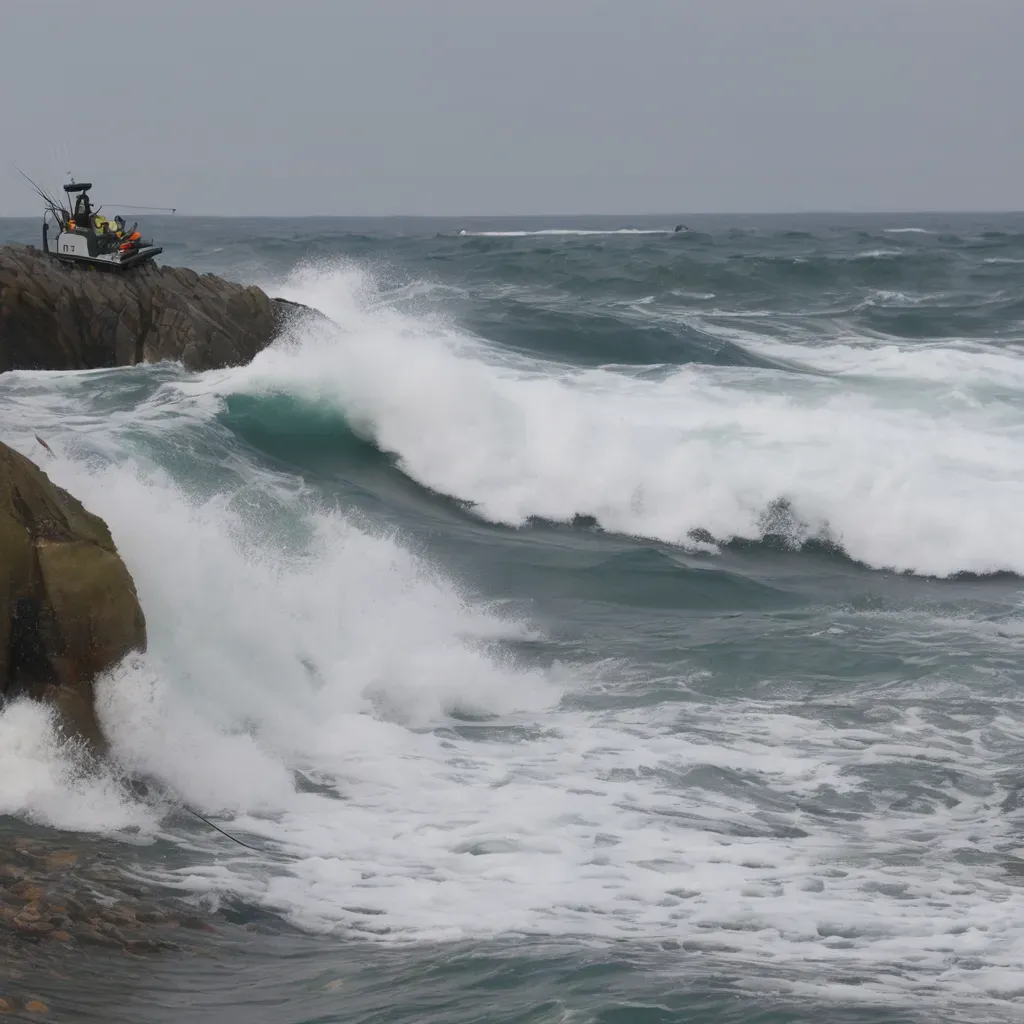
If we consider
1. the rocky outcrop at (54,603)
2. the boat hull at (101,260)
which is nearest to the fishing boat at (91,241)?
the boat hull at (101,260)

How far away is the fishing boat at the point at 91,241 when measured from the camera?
55.1 ft

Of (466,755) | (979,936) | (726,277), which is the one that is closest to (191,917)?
(466,755)

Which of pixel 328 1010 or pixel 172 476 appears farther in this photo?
pixel 172 476

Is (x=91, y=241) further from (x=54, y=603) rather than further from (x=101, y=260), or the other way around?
(x=54, y=603)

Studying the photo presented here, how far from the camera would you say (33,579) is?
721 centimetres

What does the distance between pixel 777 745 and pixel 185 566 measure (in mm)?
4095

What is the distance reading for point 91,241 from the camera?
16.8m

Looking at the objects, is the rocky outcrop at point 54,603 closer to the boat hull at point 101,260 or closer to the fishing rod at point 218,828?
the fishing rod at point 218,828

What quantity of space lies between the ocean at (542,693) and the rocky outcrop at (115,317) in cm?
43

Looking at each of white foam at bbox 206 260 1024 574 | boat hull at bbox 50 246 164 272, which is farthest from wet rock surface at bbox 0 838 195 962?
boat hull at bbox 50 246 164 272

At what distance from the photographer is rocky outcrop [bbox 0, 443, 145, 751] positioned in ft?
23.6

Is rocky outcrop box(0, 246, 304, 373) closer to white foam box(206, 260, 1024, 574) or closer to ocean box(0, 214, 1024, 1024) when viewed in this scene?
ocean box(0, 214, 1024, 1024)

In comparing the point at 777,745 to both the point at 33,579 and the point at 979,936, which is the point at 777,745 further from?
the point at 33,579

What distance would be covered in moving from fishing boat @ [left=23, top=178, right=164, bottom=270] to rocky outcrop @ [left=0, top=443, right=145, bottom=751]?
997cm
